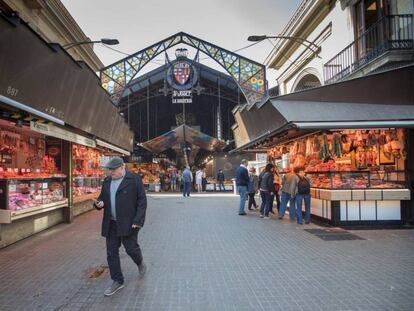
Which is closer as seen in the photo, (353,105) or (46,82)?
(46,82)

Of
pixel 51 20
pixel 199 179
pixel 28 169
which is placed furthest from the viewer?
pixel 199 179

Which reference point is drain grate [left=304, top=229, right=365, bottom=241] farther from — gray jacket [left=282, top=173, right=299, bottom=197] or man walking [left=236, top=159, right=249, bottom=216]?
man walking [left=236, top=159, right=249, bottom=216]

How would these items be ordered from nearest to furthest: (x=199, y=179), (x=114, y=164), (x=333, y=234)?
(x=114, y=164)
(x=333, y=234)
(x=199, y=179)

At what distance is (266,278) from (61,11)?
13.3 metres

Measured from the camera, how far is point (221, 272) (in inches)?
217

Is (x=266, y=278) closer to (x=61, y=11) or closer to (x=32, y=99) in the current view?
Answer: (x=32, y=99)

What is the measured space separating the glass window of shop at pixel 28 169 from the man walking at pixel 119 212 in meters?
3.64

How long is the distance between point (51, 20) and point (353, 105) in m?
11.2

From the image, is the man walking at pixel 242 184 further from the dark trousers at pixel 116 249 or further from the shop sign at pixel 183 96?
the shop sign at pixel 183 96

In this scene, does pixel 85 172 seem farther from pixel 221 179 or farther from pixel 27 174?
pixel 221 179

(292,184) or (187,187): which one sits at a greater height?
(292,184)

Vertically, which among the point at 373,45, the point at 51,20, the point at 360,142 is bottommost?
the point at 360,142

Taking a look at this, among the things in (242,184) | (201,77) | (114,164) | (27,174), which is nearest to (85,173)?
(27,174)

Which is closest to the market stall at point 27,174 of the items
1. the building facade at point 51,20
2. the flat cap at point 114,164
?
the building facade at point 51,20
